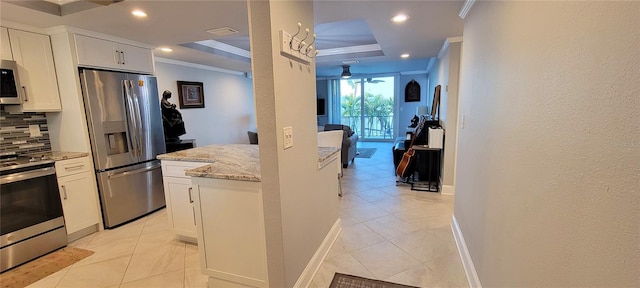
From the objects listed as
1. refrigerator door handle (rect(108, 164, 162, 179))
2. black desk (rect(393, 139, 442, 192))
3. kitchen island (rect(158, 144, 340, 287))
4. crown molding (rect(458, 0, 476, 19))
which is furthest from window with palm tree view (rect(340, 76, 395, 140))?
kitchen island (rect(158, 144, 340, 287))

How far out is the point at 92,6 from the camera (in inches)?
87.1

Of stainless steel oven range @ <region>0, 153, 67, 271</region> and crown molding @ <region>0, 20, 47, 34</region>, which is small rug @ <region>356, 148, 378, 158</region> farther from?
crown molding @ <region>0, 20, 47, 34</region>

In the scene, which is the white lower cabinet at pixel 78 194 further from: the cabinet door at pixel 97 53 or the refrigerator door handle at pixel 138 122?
the cabinet door at pixel 97 53

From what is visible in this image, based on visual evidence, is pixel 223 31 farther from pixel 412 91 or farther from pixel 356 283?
pixel 412 91

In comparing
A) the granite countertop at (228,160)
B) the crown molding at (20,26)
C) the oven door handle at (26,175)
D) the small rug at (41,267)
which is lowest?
the small rug at (41,267)

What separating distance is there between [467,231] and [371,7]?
6.53ft

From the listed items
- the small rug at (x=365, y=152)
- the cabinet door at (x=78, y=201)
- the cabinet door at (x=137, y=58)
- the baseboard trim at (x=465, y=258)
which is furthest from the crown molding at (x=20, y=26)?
the small rug at (x=365, y=152)

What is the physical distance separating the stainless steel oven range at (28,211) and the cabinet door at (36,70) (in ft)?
1.85

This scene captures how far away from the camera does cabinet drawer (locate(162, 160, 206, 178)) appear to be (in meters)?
2.34

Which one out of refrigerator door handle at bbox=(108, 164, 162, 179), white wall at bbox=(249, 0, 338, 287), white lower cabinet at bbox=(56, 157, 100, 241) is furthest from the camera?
refrigerator door handle at bbox=(108, 164, 162, 179)

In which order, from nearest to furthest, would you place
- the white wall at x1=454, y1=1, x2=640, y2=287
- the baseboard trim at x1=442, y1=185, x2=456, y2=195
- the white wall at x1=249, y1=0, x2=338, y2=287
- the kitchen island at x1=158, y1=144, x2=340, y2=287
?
1. the white wall at x1=454, y1=1, x2=640, y2=287
2. the white wall at x1=249, y1=0, x2=338, y2=287
3. the kitchen island at x1=158, y1=144, x2=340, y2=287
4. the baseboard trim at x1=442, y1=185, x2=456, y2=195

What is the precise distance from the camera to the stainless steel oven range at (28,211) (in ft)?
7.47

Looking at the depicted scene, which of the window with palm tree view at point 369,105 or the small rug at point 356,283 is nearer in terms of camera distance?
the small rug at point 356,283

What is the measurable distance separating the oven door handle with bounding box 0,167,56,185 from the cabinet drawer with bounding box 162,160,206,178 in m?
1.12
